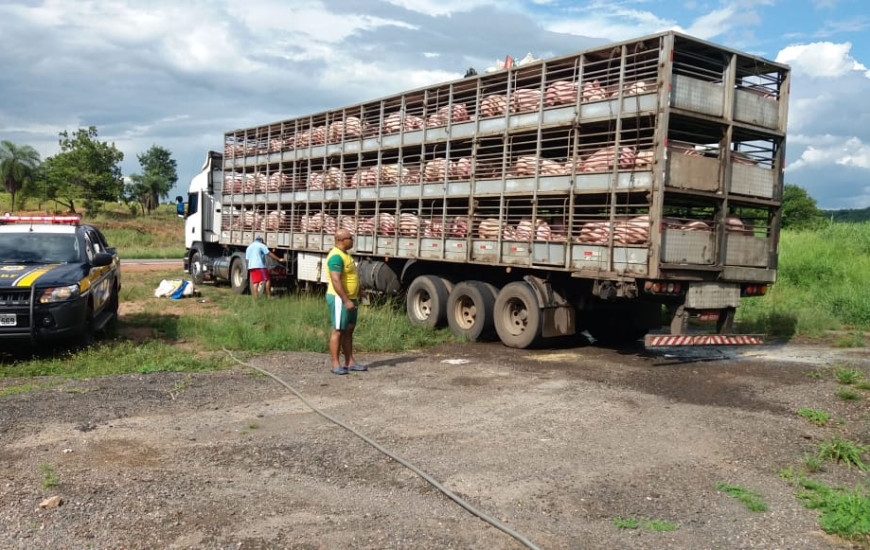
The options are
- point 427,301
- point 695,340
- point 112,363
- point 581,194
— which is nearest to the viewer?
point 112,363

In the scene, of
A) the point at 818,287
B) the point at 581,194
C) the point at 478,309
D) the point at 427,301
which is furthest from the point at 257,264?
the point at 818,287

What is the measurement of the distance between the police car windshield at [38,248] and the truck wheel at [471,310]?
563 cm

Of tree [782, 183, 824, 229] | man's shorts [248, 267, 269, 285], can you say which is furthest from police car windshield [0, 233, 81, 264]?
tree [782, 183, 824, 229]

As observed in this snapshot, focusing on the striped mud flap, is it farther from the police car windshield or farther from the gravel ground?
the police car windshield

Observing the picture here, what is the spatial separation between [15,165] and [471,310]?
48986 millimetres

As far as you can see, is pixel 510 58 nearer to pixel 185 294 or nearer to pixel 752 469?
pixel 752 469

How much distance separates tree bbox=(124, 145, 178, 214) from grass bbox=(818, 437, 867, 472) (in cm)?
6157

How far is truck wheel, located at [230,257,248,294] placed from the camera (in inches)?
695

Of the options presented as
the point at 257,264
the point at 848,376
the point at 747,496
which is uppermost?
the point at 257,264

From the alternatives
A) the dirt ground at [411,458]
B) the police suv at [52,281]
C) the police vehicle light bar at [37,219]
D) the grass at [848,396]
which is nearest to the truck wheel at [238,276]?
the police suv at [52,281]

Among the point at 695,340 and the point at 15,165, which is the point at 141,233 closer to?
the point at 15,165

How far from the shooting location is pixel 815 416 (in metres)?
6.38

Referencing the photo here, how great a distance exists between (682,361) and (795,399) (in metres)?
2.38

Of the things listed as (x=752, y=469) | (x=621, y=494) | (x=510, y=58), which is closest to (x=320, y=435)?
(x=621, y=494)
